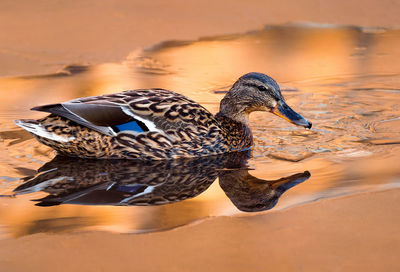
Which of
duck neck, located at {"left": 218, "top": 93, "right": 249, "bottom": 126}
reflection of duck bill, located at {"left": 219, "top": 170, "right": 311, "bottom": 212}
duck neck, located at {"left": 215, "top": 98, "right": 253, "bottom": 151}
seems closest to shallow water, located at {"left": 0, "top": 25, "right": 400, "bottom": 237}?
reflection of duck bill, located at {"left": 219, "top": 170, "right": 311, "bottom": 212}

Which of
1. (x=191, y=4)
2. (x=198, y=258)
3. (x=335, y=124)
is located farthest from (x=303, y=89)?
(x=198, y=258)

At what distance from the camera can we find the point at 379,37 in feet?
40.8

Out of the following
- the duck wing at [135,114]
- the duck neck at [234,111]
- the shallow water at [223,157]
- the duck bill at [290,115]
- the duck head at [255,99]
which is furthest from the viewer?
the duck neck at [234,111]

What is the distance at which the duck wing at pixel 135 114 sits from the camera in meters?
7.02

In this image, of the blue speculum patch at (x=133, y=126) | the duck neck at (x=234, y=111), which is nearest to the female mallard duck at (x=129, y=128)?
the blue speculum patch at (x=133, y=126)

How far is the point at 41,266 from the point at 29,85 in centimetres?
540

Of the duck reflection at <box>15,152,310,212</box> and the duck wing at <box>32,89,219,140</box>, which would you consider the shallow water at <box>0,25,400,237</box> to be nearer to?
the duck reflection at <box>15,152,310,212</box>

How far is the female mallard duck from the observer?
7.05 meters

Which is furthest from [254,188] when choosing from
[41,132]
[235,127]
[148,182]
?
[41,132]

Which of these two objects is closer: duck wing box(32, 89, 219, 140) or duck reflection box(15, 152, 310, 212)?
duck reflection box(15, 152, 310, 212)

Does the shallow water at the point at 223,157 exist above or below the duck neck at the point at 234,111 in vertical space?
below

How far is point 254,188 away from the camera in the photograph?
6316mm

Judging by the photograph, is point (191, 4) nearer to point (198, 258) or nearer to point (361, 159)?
point (361, 159)

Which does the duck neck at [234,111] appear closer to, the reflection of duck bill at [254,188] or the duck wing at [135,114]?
the duck wing at [135,114]
